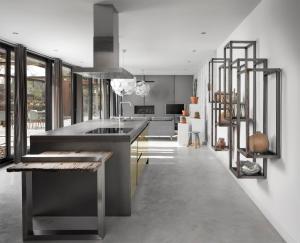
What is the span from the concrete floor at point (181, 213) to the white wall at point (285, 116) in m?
0.21

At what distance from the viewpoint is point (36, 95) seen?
870 centimetres

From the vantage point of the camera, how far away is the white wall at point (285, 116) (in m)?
3.06

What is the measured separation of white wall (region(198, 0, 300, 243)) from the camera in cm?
306

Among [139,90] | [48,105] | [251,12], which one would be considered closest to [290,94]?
[251,12]

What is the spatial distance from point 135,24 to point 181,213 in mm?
3199

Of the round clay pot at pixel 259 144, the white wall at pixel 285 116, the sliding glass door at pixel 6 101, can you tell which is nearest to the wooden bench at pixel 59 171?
the round clay pot at pixel 259 144

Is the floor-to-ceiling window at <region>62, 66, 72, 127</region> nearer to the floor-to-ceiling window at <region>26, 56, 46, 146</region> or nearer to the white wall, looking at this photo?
the floor-to-ceiling window at <region>26, 56, 46, 146</region>

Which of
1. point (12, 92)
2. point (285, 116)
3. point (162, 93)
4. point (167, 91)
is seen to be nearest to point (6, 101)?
point (12, 92)

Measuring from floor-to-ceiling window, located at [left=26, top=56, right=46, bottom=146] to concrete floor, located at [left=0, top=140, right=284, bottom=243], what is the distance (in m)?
2.32

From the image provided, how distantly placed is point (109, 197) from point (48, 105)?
607 cm

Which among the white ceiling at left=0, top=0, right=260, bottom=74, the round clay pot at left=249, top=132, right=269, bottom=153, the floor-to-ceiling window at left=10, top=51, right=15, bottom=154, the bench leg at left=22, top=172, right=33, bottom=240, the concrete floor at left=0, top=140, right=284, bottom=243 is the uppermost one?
the white ceiling at left=0, top=0, right=260, bottom=74

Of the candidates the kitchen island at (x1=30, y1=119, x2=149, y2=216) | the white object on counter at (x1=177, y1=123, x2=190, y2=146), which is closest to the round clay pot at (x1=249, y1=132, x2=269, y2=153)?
the kitchen island at (x1=30, y1=119, x2=149, y2=216)

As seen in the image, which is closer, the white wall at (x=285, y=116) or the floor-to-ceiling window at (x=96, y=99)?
the white wall at (x=285, y=116)

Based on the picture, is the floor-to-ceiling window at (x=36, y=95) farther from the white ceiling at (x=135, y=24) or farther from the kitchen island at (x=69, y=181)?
the kitchen island at (x=69, y=181)
